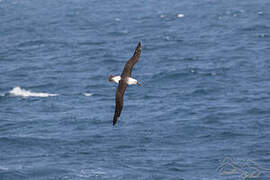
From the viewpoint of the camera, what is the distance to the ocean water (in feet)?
167

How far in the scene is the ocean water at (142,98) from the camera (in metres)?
50.8

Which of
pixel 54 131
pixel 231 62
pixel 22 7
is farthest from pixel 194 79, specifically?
pixel 22 7

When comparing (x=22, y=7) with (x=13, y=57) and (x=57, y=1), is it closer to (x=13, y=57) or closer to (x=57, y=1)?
(x=57, y=1)

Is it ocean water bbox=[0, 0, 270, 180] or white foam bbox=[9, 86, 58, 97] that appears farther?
white foam bbox=[9, 86, 58, 97]

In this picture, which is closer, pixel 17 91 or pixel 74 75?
pixel 17 91

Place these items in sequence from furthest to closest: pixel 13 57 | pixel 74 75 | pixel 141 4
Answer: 1. pixel 141 4
2. pixel 13 57
3. pixel 74 75

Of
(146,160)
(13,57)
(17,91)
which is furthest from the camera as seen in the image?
(13,57)

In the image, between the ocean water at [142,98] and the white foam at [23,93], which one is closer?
the ocean water at [142,98]

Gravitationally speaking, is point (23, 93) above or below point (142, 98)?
Answer: below

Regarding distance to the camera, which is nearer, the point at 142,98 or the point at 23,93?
the point at 142,98

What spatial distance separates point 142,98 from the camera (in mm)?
66750

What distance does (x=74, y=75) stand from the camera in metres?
77.0

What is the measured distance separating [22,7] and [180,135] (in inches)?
3435

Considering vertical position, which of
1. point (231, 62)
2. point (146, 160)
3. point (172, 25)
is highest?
point (146, 160)
